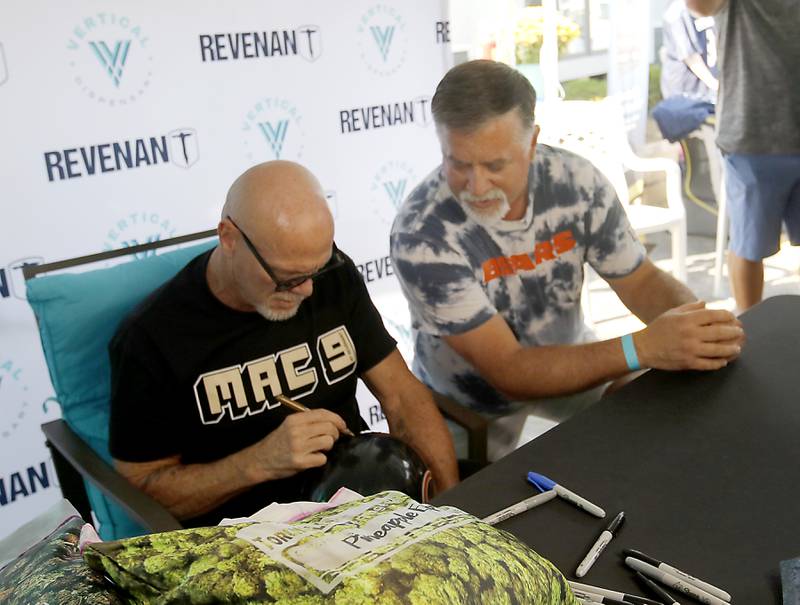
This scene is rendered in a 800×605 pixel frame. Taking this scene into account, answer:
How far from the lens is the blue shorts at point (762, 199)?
2963 mm

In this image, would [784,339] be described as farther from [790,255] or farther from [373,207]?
[790,255]

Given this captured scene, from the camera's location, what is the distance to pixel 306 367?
169cm

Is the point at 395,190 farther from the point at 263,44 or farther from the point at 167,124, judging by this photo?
the point at 167,124

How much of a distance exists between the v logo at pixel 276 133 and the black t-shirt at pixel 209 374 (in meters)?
1.00

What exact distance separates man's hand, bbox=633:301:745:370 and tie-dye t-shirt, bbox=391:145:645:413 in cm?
40

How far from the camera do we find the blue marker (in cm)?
107

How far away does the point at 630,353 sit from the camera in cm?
161

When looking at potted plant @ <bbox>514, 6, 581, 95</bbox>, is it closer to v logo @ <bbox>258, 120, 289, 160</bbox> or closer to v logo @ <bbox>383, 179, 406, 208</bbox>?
v logo @ <bbox>383, 179, 406, 208</bbox>

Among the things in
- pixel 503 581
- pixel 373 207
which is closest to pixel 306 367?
pixel 503 581

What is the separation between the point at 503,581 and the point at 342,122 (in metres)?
2.29

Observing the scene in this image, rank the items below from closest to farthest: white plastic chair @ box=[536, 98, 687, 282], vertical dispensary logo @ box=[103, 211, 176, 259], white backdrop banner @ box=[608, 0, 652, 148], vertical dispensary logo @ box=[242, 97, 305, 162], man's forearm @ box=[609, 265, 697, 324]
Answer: man's forearm @ box=[609, 265, 697, 324] < vertical dispensary logo @ box=[103, 211, 176, 259] < vertical dispensary logo @ box=[242, 97, 305, 162] < white plastic chair @ box=[536, 98, 687, 282] < white backdrop banner @ box=[608, 0, 652, 148]

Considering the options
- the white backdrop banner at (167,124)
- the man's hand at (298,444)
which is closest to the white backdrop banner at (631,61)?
the white backdrop banner at (167,124)

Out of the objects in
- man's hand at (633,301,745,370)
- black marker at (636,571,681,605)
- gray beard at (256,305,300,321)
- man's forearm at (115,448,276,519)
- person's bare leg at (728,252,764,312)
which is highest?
gray beard at (256,305,300,321)

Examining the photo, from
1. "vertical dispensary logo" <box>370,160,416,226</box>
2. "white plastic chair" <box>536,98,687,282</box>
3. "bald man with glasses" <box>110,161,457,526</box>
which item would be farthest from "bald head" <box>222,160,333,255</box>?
"white plastic chair" <box>536,98,687,282</box>
